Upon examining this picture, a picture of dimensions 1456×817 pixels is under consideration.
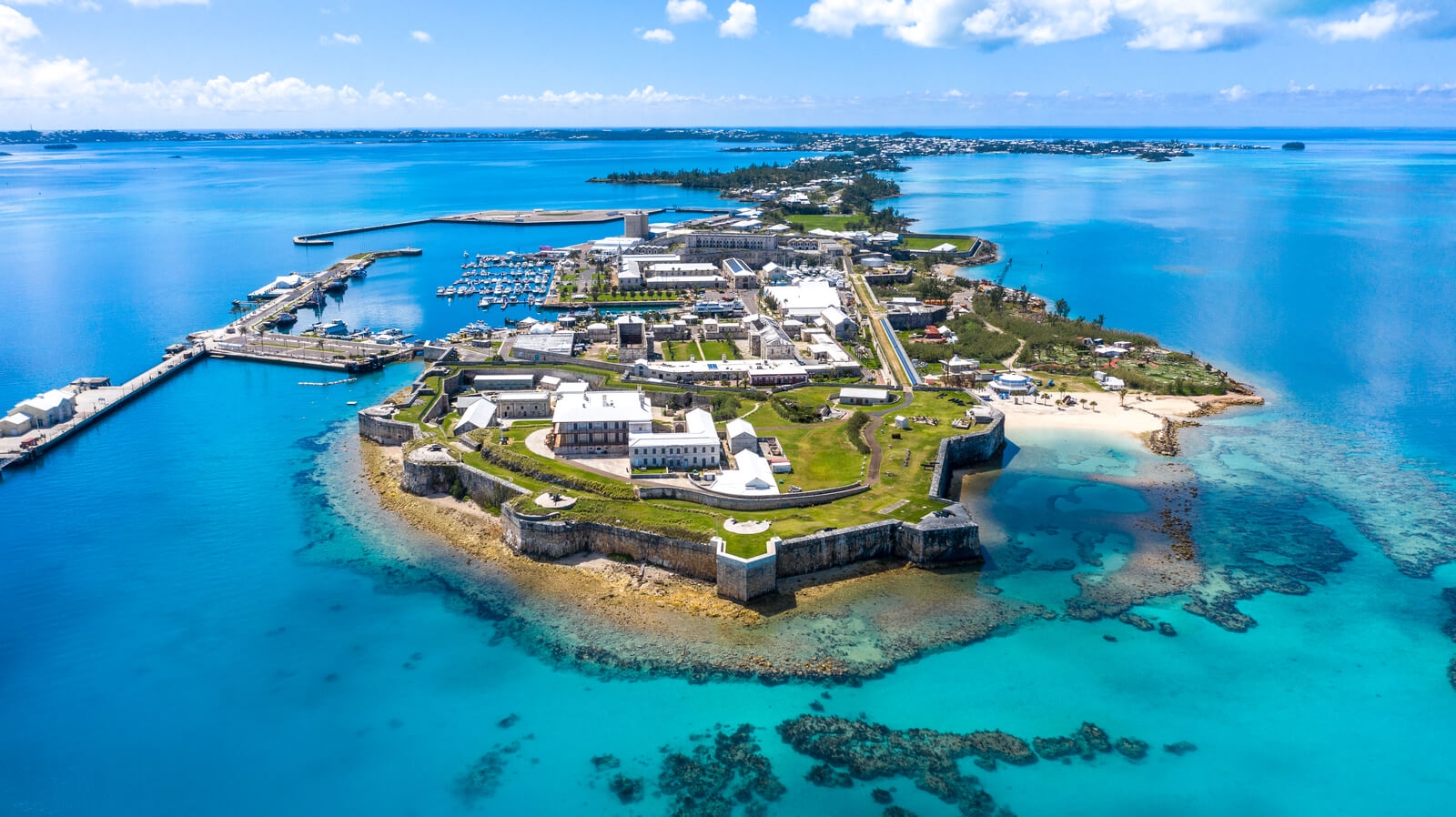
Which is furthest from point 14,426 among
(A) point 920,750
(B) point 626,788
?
(A) point 920,750

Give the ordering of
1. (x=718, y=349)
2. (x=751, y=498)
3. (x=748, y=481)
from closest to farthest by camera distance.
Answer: (x=751, y=498), (x=748, y=481), (x=718, y=349)

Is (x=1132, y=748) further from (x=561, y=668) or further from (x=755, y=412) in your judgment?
(x=755, y=412)

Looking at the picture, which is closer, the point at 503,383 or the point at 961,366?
the point at 503,383

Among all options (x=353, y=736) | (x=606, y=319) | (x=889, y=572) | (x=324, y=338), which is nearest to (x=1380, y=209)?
(x=606, y=319)

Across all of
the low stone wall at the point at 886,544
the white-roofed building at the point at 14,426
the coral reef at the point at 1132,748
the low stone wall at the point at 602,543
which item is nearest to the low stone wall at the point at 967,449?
the low stone wall at the point at 886,544

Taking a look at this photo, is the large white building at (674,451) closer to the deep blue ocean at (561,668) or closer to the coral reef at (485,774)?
the deep blue ocean at (561,668)

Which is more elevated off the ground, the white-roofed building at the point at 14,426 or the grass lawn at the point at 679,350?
the grass lawn at the point at 679,350
